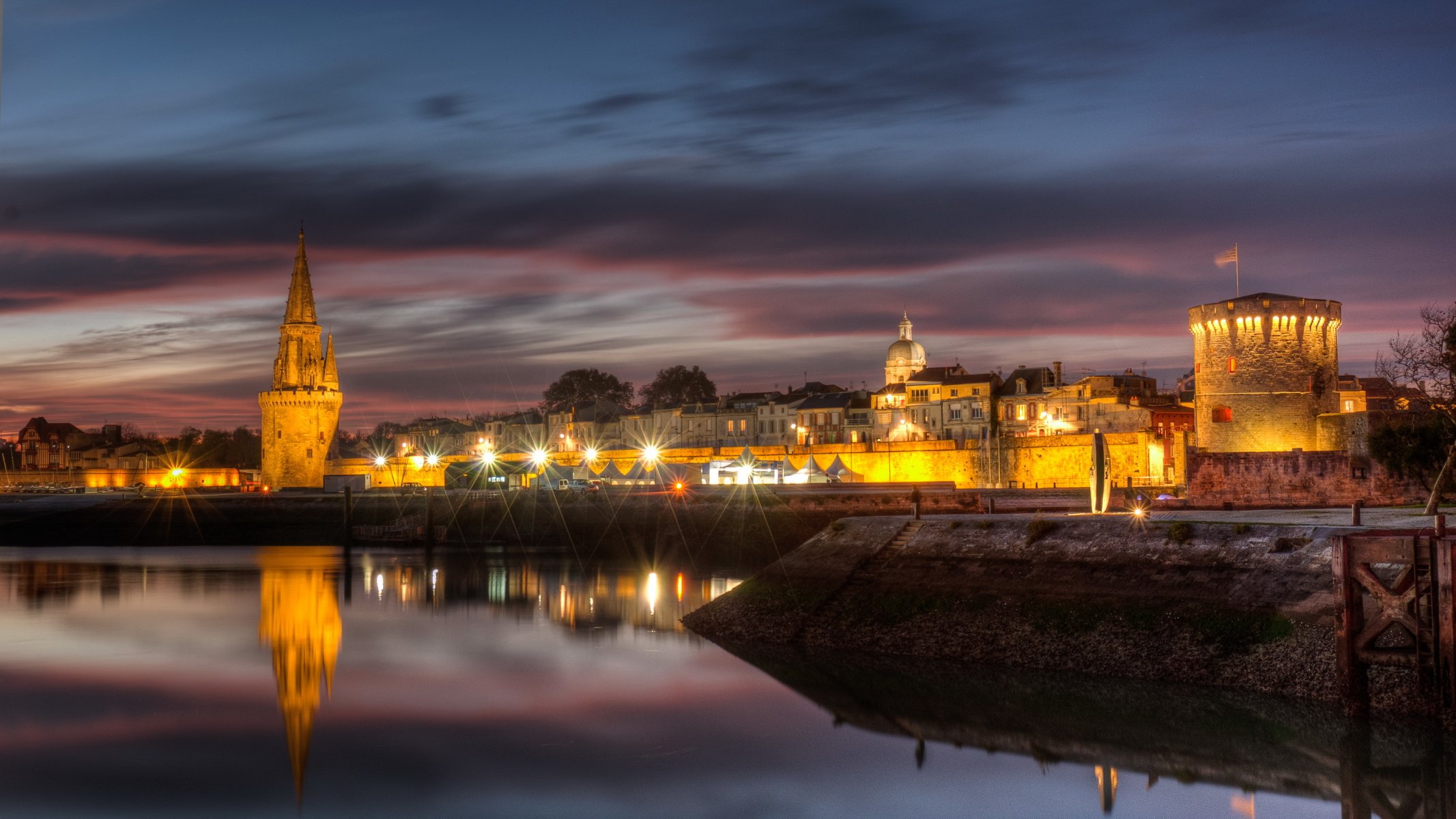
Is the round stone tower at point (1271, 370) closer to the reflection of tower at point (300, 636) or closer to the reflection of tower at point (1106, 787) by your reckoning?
the reflection of tower at point (300, 636)

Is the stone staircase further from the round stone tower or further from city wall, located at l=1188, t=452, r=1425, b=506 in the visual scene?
the round stone tower

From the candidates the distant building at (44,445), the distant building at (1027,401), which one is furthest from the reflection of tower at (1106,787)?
the distant building at (44,445)

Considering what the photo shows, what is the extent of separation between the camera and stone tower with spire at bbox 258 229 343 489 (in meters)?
106

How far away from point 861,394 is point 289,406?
47.1 meters

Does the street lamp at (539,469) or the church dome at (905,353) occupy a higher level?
the church dome at (905,353)

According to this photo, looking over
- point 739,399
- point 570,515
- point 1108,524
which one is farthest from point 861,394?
point 1108,524

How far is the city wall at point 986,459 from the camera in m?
72.6

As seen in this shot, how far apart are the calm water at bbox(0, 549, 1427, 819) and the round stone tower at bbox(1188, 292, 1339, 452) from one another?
25.2m

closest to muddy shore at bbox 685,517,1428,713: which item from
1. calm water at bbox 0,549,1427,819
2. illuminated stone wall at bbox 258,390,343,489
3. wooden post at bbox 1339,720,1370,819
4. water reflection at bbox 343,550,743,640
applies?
wooden post at bbox 1339,720,1370,819

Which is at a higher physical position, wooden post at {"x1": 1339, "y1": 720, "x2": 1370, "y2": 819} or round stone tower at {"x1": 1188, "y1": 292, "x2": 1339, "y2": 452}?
round stone tower at {"x1": 1188, "y1": 292, "x2": 1339, "y2": 452}

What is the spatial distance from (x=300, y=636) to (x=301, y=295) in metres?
82.9

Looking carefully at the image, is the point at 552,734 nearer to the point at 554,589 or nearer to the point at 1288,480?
the point at 554,589

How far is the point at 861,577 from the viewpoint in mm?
29578

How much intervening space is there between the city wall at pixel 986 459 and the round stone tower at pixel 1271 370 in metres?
13.6
